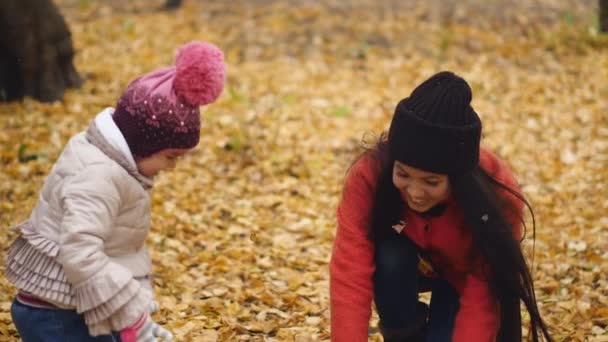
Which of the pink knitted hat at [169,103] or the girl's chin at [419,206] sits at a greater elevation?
the pink knitted hat at [169,103]

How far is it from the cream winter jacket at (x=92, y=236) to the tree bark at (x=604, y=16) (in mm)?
6936

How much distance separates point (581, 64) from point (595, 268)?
14.1ft

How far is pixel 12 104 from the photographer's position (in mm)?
5875

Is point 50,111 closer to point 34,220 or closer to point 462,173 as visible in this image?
point 34,220

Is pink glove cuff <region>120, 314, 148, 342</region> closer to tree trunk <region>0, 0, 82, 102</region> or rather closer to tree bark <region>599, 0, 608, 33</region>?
tree trunk <region>0, 0, 82, 102</region>

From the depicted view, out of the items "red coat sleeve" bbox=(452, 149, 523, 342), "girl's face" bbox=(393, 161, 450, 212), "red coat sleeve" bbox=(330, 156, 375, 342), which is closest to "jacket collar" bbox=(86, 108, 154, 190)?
"red coat sleeve" bbox=(330, 156, 375, 342)

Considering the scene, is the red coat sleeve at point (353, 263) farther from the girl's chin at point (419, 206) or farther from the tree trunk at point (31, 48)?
the tree trunk at point (31, 48)

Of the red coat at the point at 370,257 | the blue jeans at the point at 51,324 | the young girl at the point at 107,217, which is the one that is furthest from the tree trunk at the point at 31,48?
the red coat at the point at 370,257

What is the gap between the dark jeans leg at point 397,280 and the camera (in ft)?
9.07

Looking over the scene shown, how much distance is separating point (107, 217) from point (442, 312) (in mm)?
1298

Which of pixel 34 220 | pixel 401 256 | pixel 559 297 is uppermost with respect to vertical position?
pixel 34 220

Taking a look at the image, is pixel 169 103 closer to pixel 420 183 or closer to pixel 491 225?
pixel 420 183

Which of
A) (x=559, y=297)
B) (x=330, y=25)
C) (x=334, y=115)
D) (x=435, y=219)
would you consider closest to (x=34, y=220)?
(x=435, y=219)

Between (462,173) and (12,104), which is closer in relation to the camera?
(462,173)
